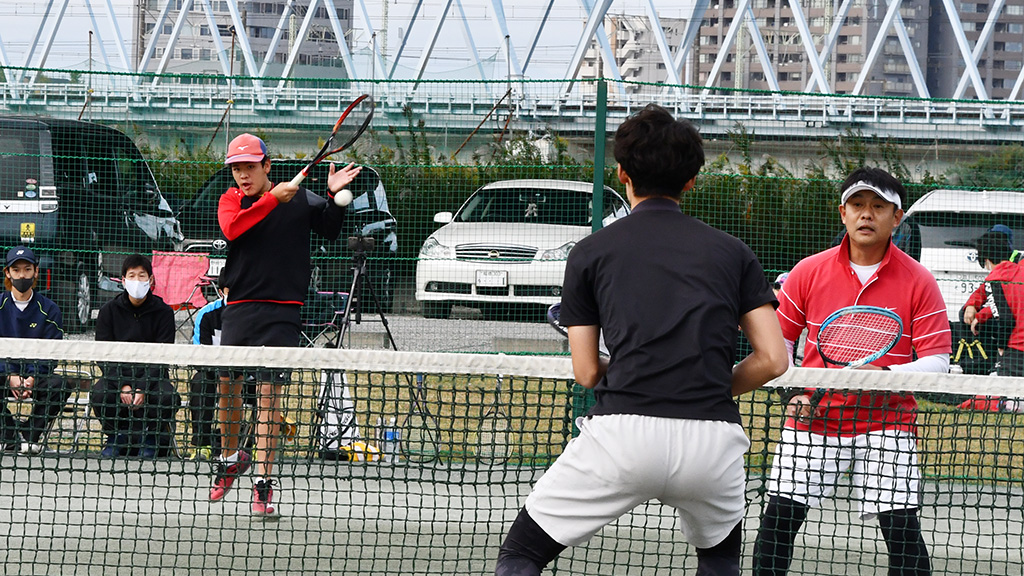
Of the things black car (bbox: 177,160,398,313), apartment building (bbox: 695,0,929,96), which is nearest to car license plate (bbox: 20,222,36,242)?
black car (bbox: 177,160,398,313)

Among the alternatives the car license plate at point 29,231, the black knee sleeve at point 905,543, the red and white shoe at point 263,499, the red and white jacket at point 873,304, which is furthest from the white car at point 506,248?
the black knee sleeve at point 905,543

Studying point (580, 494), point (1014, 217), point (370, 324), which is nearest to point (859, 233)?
point (580, 494)

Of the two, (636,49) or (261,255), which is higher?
(636,49)

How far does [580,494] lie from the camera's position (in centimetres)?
308

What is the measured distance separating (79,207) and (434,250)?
2748mm

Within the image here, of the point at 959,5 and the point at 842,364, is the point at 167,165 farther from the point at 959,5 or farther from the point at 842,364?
the point at 959,5

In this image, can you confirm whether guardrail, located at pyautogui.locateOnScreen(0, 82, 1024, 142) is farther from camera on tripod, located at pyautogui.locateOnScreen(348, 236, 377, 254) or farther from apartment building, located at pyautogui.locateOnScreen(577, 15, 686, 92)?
camera on tripod, located at pyautogui.locateOnScreen(348, 236, 377, 254)

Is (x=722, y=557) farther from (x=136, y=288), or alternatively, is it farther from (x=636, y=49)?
(x=636, y=49)

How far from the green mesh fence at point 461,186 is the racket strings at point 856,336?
3.57m

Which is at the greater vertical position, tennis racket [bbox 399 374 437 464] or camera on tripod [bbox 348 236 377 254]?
camera on tripod [bbox 348 236 377 254]

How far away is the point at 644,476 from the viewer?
9.84 ft

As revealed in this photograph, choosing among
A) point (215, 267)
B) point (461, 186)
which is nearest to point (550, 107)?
point (461, 186)

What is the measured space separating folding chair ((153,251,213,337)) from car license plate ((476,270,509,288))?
205 cm

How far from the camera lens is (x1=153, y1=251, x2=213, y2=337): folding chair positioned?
362 inches
